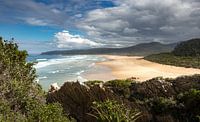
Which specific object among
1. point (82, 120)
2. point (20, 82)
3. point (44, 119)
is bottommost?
point (82, 120)

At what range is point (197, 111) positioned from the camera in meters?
19.1

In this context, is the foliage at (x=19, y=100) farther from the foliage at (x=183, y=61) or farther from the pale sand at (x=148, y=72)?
the foliage at (x=183, y=61)

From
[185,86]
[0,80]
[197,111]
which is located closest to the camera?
[0,80]

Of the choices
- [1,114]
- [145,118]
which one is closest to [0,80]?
[1,114]

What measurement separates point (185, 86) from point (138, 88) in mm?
2796

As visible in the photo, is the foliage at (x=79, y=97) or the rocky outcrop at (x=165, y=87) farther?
the foliage at (x=79, y=97)

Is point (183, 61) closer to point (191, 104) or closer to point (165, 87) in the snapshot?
point (165, 87)

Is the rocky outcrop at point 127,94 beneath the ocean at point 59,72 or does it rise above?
above

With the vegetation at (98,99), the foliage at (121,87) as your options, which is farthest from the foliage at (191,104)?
the foliage at (121,87)

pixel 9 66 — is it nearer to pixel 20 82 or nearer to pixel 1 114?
pixel 20 82

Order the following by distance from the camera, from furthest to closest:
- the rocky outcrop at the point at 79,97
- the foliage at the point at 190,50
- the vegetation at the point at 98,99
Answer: the foliage at the point at 190,50 → the rocky outcrop at the point at 79,97 → the vegetation at the point at 98,99

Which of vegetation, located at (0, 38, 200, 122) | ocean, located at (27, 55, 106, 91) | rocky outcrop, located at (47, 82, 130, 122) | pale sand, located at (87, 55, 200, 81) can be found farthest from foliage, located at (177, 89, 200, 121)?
pale sand, located at (87, 55, 200, 81)

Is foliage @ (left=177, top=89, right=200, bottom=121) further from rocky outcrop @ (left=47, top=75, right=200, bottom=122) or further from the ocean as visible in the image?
the ocean

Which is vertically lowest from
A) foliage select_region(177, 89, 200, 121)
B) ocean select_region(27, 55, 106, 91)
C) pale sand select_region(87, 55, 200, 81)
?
pale sand select_region(87, 55, 200, 81)
